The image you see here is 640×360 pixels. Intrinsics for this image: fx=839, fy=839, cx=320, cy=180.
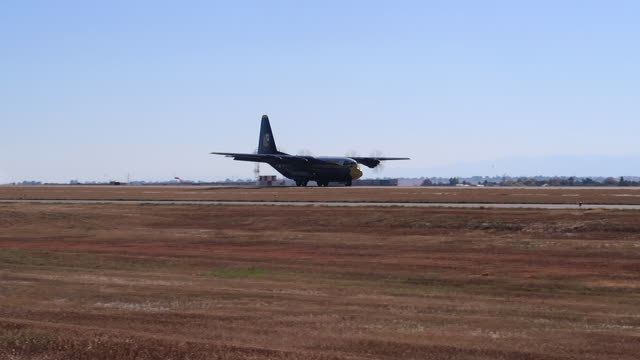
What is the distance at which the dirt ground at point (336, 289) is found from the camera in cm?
1398

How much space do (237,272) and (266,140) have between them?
94652 millimetres

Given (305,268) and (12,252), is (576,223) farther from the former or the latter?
(12,252)

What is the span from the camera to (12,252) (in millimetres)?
32375

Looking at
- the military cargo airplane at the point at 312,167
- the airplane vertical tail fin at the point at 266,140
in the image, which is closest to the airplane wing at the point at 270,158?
the military cargo airplane at the point at 312,167

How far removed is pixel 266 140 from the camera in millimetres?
120500

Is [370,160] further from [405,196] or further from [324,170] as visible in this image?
[405,196]

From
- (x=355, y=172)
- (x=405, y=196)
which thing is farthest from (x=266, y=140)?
(x=405, y=196)

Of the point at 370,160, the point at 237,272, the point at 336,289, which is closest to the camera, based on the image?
the point at 336,289

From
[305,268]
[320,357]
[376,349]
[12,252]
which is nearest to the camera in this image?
[320,357]

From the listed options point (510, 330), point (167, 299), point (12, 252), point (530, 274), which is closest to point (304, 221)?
point (12, 252)

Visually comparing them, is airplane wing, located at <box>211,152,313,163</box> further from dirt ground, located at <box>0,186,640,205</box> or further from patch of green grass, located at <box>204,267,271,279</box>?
patch of green grass, located at <box>204,267,271,279</box>

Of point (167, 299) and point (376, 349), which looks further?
point (167, 299)

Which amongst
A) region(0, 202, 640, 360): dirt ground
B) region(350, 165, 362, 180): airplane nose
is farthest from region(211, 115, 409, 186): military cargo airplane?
region(0, 202, 640, 360): dirt ground

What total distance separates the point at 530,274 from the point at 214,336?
13.1 metres
